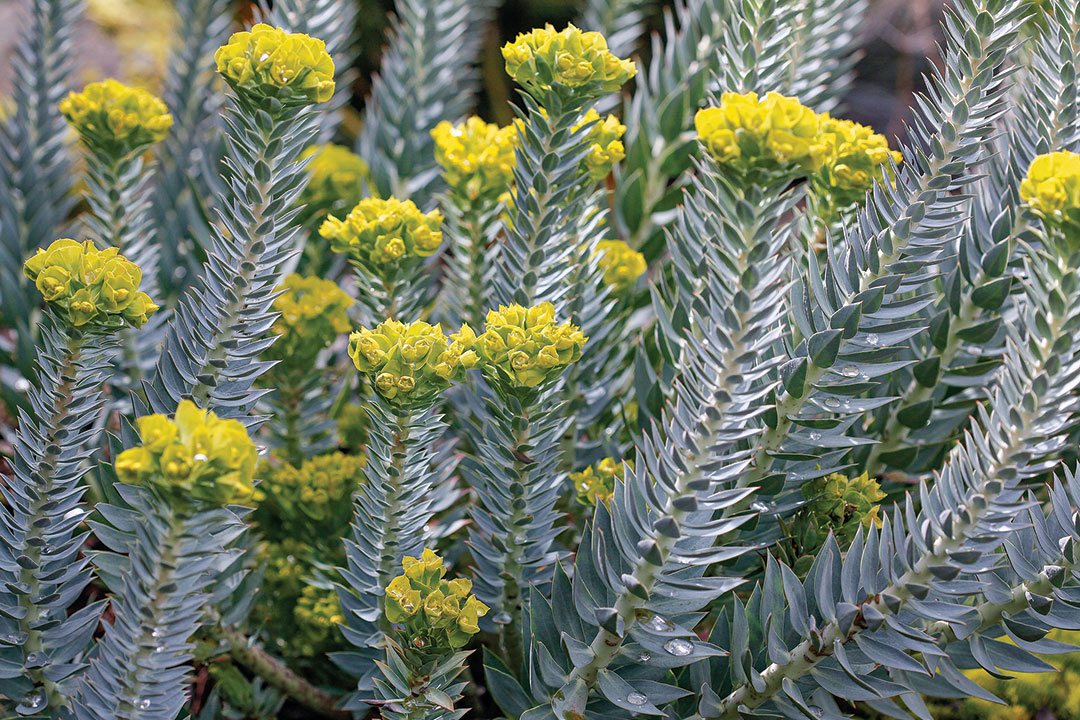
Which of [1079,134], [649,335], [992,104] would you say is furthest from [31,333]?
[1079,134]

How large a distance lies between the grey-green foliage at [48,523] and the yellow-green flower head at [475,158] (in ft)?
1.62

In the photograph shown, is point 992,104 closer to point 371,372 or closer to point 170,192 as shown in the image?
point 371,372

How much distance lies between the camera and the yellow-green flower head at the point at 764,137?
59 centimetres

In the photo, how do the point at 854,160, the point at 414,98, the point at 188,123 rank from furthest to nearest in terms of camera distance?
the point at 188,123 → the point at 414,98 → the point at 854,160

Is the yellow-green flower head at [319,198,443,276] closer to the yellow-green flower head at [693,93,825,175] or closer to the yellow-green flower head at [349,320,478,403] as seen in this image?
the yellow-green flower head at [349,320,478,403]

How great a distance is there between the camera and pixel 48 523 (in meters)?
0.77

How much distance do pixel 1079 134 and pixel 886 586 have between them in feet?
1.81

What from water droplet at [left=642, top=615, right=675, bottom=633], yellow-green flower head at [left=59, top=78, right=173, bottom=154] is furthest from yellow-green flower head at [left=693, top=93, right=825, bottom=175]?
yellow-green flower head at [left=59, top=78, right=173, bottom=154]

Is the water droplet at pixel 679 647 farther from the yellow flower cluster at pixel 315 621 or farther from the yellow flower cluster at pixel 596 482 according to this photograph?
the yellow flower cluster at pixel 315 621

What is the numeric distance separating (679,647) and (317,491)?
1.76ft

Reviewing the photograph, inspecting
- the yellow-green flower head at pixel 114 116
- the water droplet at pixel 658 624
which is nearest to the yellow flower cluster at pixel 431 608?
the water droplet at pixel 658 624

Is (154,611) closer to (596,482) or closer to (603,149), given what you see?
(596,482)

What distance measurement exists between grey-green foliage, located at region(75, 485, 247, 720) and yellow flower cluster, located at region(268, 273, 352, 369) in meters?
0.38

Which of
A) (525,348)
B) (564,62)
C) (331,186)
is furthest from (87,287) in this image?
(331,186)
